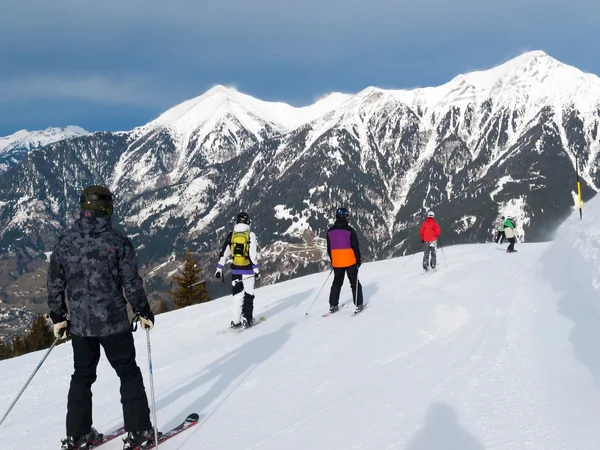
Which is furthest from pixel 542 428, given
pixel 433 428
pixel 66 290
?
pixel 66 290

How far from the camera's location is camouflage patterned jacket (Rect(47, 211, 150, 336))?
4.84 meters

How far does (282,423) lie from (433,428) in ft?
5.63

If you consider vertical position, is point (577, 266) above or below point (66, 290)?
below

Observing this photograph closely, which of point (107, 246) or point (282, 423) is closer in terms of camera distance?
point (107, 246)

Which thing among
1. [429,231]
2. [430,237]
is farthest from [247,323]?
[429,231]

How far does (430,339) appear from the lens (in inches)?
332

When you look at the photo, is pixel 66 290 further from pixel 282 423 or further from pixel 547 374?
pixel 547 374

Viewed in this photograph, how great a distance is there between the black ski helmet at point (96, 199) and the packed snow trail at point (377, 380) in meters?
2.72

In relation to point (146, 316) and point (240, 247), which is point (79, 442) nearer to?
point (146, 316)

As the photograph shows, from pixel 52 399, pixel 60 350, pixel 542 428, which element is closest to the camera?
pixel 542 428

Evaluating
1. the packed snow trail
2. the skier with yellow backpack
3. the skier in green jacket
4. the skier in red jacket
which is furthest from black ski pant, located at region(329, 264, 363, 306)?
the skier in green jacket

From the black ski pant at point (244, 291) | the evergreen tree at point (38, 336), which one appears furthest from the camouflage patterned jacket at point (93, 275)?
the evergreen tree at point (38, 336)

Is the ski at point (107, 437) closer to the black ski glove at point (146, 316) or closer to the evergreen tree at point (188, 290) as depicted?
the black ski glove at point (146, 316)

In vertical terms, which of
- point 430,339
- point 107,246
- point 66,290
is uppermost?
point 107,246
